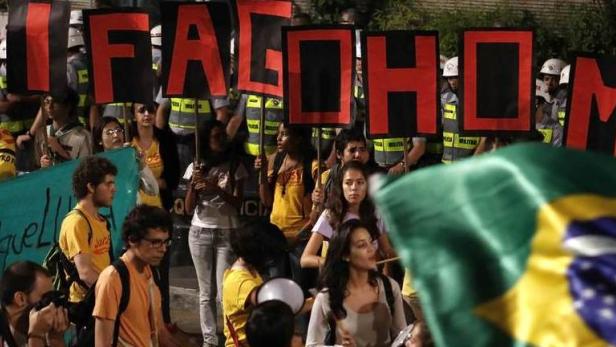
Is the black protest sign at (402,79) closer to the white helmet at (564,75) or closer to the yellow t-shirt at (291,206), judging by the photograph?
the yellow t-shirt at (291,206)

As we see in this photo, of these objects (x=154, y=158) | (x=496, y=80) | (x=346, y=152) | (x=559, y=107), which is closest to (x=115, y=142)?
(x=154, y=158)

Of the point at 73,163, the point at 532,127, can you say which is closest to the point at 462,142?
the point at 532,127

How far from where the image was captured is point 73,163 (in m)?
8.99

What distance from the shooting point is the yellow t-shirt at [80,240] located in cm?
798

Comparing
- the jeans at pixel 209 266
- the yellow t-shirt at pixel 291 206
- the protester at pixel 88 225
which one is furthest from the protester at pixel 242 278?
the yellow t-shirt at pixel 291 206

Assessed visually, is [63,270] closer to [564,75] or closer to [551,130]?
[551,130]

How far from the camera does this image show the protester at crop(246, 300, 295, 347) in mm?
5805

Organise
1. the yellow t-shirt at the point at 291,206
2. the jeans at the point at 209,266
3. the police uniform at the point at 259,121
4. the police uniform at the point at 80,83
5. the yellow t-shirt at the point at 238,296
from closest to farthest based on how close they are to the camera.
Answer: the yellow t-shirt at the point at 238,296
the jeans at the point at 209,266
the yellow t-shirt at the point at 291,206
the police uniform at the point at 259,121
the police uniform at the point at 80,83

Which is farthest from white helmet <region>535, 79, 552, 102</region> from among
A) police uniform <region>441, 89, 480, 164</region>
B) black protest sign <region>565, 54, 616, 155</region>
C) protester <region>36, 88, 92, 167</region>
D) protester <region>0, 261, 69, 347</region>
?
protester <region>0, 261, 69, 347</region>

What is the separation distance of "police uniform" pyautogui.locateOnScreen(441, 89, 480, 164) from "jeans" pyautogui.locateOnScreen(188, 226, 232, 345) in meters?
2.06

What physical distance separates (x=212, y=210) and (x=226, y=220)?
0.40ft

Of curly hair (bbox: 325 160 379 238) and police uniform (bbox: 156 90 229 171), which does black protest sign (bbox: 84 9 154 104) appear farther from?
curly hair (bbox: 325 160 379 238)

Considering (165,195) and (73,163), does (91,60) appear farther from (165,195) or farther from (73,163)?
(73,163)

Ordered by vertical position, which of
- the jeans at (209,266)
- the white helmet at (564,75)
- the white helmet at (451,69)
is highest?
the white helmet at (451,69)
